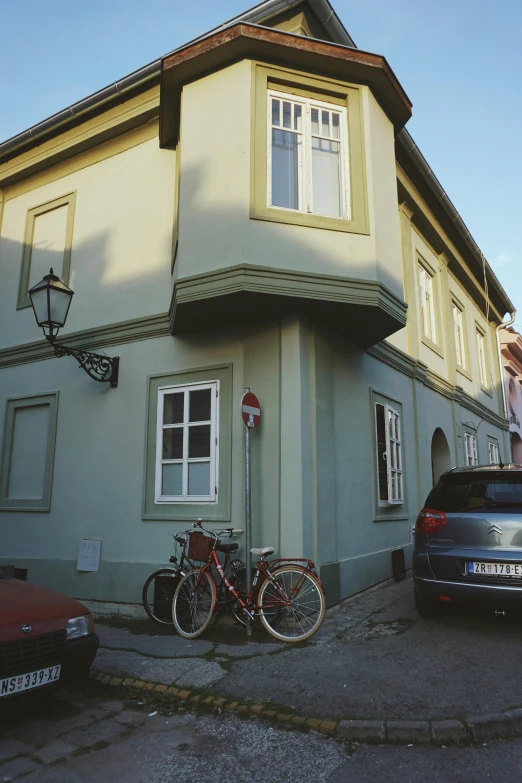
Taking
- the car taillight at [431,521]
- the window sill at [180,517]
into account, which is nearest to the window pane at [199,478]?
the window sill at [180,517]

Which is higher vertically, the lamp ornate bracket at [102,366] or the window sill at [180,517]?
the lamp ornate bracket at [102,366]

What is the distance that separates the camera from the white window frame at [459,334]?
15.6m

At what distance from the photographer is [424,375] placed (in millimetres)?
12055

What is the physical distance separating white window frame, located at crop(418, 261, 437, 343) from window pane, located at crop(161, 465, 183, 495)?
6.87 metres

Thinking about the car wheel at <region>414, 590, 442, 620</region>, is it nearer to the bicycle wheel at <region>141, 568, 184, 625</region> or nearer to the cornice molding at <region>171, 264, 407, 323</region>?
the bicycle wheel at <region>141, 568, 184, 625</region>

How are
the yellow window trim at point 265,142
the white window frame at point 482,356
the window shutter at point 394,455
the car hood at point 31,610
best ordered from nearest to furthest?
the car hood at point 31,610 < the yellow window trim at point 265,142 < the window shutter at point 394,455 < the white window frame at point 482,356

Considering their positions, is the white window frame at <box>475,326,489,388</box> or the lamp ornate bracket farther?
the white window frame at <box>475,326,489,388</box>

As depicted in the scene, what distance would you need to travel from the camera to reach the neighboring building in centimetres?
2114

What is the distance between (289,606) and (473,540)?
2.02m

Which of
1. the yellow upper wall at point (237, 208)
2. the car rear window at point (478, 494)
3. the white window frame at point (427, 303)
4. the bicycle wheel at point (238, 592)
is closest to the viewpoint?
the car rear window at point (478, 494)

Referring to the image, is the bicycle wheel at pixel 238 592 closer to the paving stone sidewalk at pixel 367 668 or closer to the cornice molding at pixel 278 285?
the paving stone sidewalk at pixel 367 668

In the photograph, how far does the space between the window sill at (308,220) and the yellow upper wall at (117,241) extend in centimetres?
205

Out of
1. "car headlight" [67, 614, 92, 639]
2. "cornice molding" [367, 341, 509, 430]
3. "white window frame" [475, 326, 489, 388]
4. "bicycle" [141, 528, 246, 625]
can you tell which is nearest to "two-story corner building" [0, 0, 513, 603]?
"cornice molding" [367, 341, 509, 430]

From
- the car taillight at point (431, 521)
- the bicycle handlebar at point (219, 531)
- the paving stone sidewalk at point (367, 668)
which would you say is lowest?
the paving stone sidewalk at point (367, 668)
